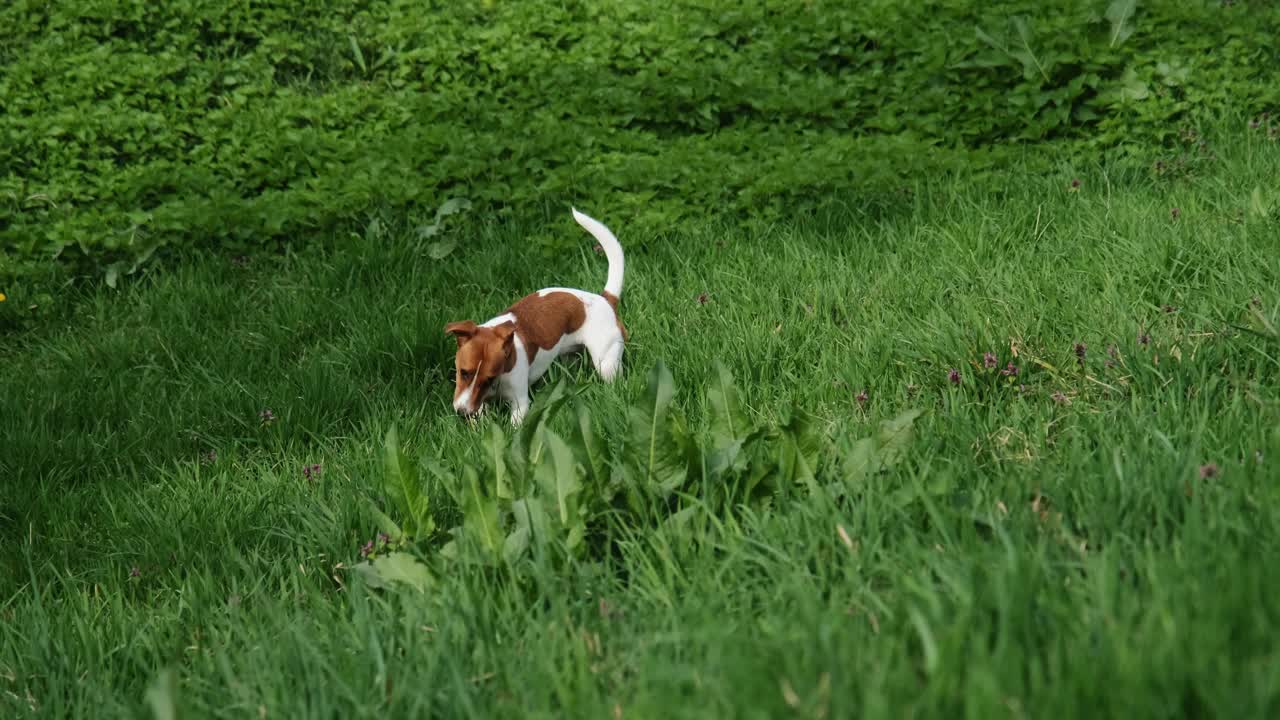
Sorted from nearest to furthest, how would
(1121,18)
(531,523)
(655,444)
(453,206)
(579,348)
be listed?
1. (531,523)
2. (655,444)
3. (579,348)
4. (453,206)
5. (1121,18)

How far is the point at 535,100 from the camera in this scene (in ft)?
23.1

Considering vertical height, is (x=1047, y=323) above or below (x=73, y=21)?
below

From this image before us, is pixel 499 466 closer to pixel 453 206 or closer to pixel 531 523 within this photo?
pixel 531 523

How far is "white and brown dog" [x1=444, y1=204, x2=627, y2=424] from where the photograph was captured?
3707 mm

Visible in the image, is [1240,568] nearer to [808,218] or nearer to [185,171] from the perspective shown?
[808,218]

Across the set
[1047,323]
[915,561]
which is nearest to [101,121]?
[1047,323]

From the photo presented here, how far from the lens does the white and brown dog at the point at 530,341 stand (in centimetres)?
371

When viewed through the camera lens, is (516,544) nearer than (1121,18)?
Yes

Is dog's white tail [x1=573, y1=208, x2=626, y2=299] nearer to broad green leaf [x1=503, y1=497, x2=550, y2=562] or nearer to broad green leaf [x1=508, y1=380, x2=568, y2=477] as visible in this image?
broad green leaf [x1=508, y1=380, x2=568, y2=477]

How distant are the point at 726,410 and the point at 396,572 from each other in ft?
2.74

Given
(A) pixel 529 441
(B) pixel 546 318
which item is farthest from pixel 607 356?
(A) pixel 529 441

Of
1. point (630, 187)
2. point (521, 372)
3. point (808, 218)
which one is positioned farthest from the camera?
point (630, 187)

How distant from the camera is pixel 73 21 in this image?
25.4 ft

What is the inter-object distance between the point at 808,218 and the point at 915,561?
3477 mm
